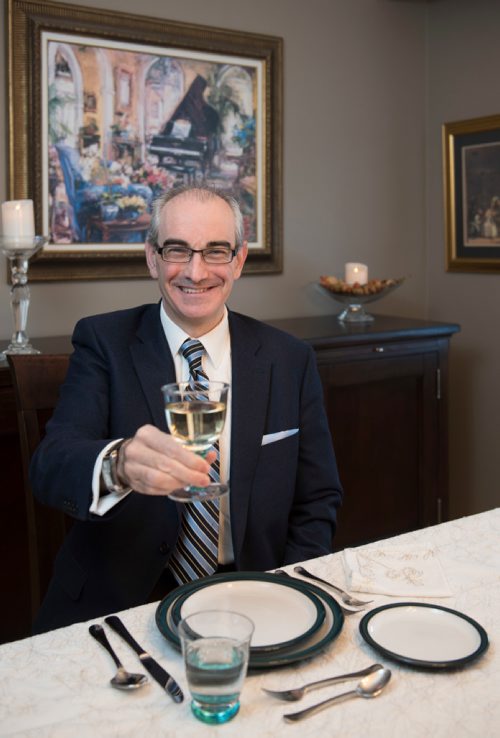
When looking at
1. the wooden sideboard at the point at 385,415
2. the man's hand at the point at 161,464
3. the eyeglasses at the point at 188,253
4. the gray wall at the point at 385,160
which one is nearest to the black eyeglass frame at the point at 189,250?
the eyeglasses at the point at 188,253

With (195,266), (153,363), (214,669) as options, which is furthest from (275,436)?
(214,669)

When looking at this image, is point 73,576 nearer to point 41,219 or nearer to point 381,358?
point 41,219

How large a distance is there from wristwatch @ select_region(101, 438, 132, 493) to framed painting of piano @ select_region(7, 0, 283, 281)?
168 cm

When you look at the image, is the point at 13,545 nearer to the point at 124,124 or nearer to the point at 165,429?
the point at 165,429

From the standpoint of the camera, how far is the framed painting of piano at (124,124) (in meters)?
2.87

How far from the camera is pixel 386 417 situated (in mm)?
3328

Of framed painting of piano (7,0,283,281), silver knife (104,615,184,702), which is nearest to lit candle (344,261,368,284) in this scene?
framed painting of piano (7,0,283,281)

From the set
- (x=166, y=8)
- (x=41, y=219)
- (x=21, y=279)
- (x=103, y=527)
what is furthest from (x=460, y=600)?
(x=166, y=8)

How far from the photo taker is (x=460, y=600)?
1392mm

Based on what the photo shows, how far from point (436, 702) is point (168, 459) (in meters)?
0.50

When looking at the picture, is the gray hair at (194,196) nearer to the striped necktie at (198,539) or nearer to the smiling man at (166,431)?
the smiling man at (166,431)

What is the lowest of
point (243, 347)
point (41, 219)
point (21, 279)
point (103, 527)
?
point (103, 527)

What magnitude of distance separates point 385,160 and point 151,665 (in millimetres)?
3140

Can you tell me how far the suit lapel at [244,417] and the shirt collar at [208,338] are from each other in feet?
0.10
